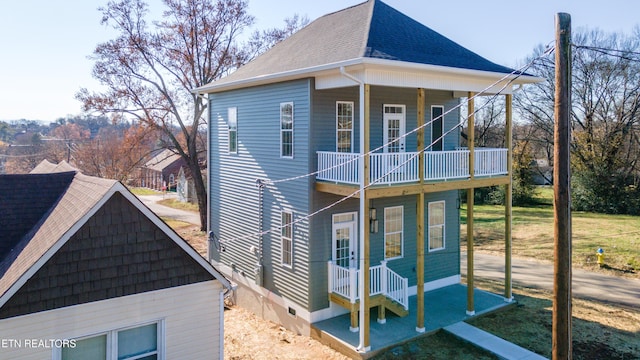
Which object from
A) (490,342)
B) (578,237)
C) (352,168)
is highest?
(352,168)

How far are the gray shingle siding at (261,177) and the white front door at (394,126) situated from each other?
284cm

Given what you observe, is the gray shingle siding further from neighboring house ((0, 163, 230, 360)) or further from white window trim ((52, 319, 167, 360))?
white window trim ((52, 319, 167, 360))

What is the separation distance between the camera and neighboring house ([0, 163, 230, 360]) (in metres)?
7.16

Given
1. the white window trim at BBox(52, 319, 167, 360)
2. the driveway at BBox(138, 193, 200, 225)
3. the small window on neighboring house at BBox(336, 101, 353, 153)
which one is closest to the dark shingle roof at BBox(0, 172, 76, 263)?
the white window trim at BBox(52, 319, 167, 360)

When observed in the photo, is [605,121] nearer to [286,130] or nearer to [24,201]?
[286,130]

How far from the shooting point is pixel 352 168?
11750mm

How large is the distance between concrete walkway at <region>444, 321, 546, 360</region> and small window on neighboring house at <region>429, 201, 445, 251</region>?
354cm

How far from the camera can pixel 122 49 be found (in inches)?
1058

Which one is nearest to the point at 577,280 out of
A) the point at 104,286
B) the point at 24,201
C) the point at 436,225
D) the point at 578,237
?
the point at 436,225

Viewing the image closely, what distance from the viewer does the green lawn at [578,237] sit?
19.7m

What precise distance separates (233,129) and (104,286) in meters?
9.42

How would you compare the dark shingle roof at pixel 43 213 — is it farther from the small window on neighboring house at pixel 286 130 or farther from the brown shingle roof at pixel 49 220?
the small window on neighboring house at pixel 286 130

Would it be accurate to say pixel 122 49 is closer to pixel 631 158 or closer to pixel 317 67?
pixel 317 67

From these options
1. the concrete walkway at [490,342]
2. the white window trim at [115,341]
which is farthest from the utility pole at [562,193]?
the white window trim at [115,341]
